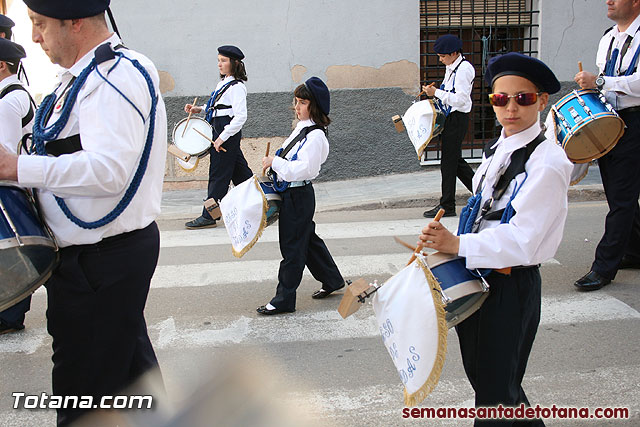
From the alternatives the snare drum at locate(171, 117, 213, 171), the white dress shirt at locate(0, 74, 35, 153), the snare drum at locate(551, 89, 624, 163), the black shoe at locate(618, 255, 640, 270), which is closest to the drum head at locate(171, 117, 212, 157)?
the snare drum at locate(171, 117, 213, 171)

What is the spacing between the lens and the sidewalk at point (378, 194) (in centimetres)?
909

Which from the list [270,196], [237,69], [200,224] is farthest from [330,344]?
[237,69]

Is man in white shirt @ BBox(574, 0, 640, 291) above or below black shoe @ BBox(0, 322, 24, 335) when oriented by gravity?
above

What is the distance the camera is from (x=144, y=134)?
2.48 m

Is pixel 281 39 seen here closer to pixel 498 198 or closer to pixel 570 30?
pixel 570 30

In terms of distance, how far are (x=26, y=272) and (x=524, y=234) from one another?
6.06 ft

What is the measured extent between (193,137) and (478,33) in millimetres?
5754

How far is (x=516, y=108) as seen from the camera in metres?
2.63

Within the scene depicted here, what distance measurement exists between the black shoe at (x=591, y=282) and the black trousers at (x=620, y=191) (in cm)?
4

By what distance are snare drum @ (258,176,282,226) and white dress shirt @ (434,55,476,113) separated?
343 cm

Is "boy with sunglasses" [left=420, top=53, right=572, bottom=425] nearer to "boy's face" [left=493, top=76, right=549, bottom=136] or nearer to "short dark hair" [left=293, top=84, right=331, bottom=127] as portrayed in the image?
"boy's face" [left=493, top=76, right=549, bottom=136]

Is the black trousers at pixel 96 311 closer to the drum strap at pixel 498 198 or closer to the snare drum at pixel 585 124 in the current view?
the drum strap at pixel 498 198

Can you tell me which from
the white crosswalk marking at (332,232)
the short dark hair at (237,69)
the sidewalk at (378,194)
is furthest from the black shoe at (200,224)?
the short dark hair at (237,69)

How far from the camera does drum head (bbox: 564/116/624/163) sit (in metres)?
4.79
